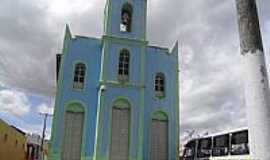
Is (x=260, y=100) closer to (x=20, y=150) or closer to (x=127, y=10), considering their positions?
(x=127, y=10)

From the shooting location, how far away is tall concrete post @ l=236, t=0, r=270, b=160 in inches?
164

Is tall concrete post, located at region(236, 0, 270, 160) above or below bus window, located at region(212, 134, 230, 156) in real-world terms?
above

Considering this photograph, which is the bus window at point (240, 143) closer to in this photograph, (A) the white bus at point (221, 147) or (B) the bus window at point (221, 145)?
(A) the white bus at point (221, 147)

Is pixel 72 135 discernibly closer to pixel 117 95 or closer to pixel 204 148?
pixel 117 95

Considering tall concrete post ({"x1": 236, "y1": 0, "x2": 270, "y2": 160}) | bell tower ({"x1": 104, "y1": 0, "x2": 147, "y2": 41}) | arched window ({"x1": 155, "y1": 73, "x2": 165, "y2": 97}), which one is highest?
bell tower ({"x1": 104, "y1": 0, "x2": 147, "y2": 41})

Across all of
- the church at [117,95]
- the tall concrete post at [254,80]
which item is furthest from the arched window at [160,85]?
the tall concrete post at [254,80]

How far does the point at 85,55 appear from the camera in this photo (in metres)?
18.2

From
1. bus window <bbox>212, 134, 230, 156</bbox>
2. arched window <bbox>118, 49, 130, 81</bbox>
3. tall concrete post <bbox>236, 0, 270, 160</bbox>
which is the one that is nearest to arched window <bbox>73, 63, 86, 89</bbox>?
arched window <bbox>118, 49, 130, 81</bbox>

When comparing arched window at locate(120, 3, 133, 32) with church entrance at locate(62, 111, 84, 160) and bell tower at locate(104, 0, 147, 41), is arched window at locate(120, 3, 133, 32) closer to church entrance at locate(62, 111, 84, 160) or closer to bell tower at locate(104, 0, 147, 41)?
bell tower at locate(104, 0, 147, 41)

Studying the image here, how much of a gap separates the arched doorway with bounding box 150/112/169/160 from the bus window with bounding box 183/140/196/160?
4.86 meters

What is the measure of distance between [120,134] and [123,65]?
4.20 m

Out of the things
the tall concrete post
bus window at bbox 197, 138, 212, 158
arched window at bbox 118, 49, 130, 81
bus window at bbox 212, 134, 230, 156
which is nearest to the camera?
the tall concrete post

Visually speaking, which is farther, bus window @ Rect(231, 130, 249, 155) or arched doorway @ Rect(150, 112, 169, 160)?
arched doorway @ Rect(150, 112, 169, 160)

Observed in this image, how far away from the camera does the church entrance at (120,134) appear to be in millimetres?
16047
